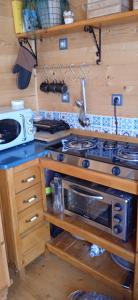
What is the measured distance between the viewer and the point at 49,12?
5.60ft

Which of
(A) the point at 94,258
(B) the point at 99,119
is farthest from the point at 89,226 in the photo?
(B) the point at 99,119

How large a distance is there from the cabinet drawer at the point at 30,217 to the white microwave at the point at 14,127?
43 cm

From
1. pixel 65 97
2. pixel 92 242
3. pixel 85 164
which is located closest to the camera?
pixel 85 164

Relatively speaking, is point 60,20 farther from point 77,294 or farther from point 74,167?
point 77,294

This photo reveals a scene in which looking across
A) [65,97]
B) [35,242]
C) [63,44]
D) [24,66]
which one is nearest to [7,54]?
[24,66]

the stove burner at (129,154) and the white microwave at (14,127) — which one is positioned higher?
the white microwave at (14,127)

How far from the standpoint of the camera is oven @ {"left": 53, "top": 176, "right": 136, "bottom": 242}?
136 centimetres

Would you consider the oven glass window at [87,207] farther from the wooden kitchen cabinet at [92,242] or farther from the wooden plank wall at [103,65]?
the wooden plank wall at [103,65]

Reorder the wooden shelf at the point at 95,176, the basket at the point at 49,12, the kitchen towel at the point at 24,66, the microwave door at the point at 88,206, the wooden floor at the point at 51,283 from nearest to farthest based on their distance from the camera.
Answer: the wooden shelf at the point at 95,176
the microwave door at the point at 88,206
the wooden floor at the point at 51,283
the basket at the point at 49,12
the kitchen towel at the point at 24,66

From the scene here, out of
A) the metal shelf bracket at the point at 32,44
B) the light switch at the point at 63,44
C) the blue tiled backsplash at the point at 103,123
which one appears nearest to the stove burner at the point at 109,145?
the blue tiled backsplash at the point at 103,123

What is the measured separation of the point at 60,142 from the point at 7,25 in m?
0.96

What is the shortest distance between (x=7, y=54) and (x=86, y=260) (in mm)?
1575

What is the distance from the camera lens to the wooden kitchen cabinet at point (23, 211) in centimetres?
149

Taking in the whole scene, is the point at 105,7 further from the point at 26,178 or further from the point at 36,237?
the point at 36,237
